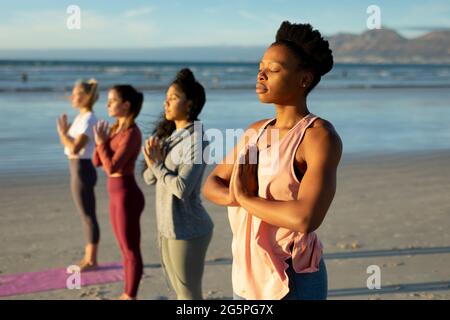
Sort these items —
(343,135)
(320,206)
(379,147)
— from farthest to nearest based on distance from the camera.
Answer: (343,135) < (379,147) < (320,206)

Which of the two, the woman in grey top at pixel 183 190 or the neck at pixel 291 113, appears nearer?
the neck at pixel 291 113

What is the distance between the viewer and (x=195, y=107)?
4.78 meters

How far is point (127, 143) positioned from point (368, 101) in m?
22.6

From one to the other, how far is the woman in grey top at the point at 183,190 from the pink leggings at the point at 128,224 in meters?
0.94

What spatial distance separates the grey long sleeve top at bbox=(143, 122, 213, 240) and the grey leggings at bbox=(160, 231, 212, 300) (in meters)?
0.06

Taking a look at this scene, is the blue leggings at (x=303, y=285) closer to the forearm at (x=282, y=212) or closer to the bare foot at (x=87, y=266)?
the forearm at (x=282, y=212)

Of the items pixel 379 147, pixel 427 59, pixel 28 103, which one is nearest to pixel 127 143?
pixel 379 147

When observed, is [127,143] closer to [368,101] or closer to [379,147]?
[379,147]

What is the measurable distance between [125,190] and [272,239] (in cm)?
330

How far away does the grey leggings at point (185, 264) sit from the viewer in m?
4.63

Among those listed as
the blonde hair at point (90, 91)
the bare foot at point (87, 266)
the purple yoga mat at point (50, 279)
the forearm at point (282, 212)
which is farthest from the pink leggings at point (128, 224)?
the forearm at point (282, 212)

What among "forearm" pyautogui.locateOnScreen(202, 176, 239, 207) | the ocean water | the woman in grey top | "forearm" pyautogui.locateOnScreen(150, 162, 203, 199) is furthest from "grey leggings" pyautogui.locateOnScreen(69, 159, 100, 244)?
"forearm" pyautogui.locateOnScreen(202, 176, 239, 207)

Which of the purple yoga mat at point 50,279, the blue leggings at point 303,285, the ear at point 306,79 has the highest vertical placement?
the ear at point 306,79

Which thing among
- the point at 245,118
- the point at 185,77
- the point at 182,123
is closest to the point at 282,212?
the point at 182,123
